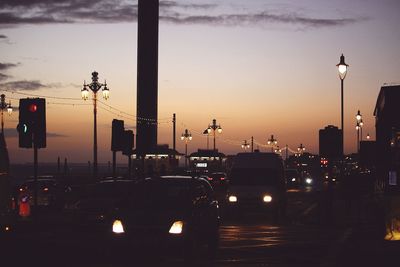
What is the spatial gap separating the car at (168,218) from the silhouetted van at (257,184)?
13513mm

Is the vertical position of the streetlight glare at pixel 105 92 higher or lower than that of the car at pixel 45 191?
higher

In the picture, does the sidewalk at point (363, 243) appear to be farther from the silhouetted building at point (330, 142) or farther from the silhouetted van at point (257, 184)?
the silhouetted building at point (330, 142)

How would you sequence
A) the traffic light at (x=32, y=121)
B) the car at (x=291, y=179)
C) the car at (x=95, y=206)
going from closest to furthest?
the car at (x=95, y=206)
the traffic light at (x=32, y=121)
the car at (x=291, y=179)

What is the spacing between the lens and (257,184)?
114 feet

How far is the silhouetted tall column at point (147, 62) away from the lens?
94062 mm

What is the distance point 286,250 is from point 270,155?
15762mm

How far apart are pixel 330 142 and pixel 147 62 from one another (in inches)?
2674

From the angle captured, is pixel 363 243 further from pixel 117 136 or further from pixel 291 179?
pixel 291 179

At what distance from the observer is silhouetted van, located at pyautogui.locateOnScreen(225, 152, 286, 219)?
33.8 metres

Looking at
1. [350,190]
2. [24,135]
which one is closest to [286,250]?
[24,135]

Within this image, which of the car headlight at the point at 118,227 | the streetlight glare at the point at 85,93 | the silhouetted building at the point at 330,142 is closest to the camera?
the car headlight at the point at 118,227

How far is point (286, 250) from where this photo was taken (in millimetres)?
19797

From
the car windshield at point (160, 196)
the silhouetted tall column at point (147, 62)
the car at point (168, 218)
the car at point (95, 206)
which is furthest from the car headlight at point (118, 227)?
the silhouetted tall column at point (147, 62)

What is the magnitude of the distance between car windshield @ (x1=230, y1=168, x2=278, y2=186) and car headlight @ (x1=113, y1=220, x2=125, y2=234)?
17.3 meters
